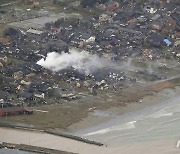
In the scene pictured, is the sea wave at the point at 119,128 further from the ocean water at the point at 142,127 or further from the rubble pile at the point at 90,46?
the rubble pile at the point at 90,46

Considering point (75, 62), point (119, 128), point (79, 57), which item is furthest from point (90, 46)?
point (119, 128)

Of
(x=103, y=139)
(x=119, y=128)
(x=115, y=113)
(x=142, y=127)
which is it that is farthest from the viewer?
(x=115, y=113)

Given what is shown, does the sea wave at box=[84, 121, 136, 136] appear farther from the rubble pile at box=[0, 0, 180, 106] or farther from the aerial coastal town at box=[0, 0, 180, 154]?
the rubble pile at box=[0, 0, 180, 106]

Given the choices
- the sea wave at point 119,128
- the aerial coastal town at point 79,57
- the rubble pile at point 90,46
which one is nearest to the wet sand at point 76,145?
the aerial coastal town at point 79,57

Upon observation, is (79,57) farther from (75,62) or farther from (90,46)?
(90,46)

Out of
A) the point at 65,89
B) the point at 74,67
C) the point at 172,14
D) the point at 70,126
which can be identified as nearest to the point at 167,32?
the point at 172,14

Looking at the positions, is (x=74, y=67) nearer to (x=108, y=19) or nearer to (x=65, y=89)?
(x=65, y=89)
